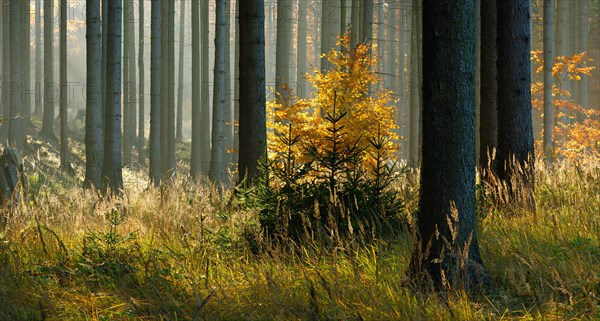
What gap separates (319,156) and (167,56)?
15274mm

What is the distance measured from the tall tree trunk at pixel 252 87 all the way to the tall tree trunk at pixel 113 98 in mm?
4504

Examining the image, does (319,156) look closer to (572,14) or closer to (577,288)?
(577,288)

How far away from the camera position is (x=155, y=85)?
18375 millimetres

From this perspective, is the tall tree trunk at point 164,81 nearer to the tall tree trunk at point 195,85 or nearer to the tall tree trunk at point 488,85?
the tall tree trunk at point 195,85

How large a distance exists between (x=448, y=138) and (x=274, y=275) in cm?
171

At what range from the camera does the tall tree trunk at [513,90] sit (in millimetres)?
8094

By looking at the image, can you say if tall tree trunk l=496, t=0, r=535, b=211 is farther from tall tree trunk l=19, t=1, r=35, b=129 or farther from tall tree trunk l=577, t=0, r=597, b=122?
tall tree trunk l=577, t=0, r=597, b=122

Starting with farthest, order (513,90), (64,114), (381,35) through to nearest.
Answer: (381,35) → (64,114) → (513,90)

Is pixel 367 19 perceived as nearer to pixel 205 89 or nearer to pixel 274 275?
pixel 205 89

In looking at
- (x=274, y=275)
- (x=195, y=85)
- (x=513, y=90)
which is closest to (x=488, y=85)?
(x=513, y=90)

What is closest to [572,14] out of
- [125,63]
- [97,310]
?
[125,63]

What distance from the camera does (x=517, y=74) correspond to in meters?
8.18

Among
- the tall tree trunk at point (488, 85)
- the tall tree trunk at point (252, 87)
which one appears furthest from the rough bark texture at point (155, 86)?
the tall tree trunk at point (488, 85)

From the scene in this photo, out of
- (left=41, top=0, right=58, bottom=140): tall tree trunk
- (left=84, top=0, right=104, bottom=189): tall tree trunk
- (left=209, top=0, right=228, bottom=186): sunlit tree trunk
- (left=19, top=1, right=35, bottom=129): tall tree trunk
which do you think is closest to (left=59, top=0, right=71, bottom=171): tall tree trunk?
(left=41, top=0, right=58, bottom=140): tall tree trunk
